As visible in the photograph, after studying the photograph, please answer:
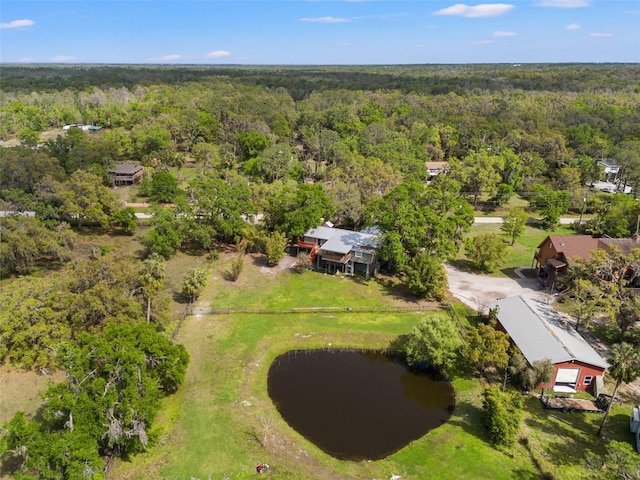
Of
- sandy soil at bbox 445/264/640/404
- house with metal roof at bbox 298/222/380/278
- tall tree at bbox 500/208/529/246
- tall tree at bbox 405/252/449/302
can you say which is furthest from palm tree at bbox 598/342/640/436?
tall tree at bbox 500/208/529/246

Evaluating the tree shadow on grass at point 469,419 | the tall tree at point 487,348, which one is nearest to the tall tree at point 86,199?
the tall tree at point 487,348

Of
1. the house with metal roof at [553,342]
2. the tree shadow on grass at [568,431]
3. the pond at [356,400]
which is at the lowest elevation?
the pond at [356,400]

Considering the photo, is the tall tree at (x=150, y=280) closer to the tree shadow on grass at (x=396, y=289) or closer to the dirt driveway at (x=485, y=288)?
the tree shadow on grass at (x=396, y=289)

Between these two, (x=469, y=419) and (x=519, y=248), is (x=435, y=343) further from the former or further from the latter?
(x=519, y=248)

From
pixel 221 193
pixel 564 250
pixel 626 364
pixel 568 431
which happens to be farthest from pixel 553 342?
pixel 221 193

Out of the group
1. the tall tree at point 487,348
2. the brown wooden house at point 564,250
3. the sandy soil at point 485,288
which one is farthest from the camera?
the brown wooden house at point 564,250

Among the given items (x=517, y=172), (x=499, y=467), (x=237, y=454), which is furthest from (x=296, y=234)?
(x=517, y=172)

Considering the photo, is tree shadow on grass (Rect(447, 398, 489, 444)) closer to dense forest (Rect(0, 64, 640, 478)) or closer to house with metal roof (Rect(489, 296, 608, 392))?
house with metal roof (Rect(489, 296, 608, 392))
